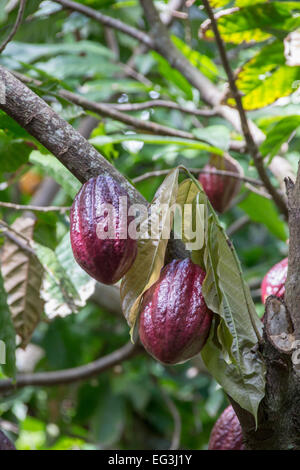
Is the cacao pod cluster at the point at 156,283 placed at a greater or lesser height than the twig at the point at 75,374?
greater

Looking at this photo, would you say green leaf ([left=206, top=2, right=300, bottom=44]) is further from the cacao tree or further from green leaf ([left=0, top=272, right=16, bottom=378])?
green leaf ([left=0, top=272, right=16, bottom=378])

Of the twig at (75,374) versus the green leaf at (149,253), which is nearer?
the green leaf at (149,253)

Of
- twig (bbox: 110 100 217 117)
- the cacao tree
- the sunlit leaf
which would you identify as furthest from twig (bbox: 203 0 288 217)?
the sunlit leaf

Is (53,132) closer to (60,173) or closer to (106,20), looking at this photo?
(60,173)

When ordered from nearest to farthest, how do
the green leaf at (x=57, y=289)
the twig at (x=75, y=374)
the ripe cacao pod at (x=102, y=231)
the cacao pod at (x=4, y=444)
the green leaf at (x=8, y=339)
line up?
1. the ripe cacao pod at (x=102, y=231)
2. the cacao pod at (x=4, y=444)
3. the green leaf at (x=8, y=339)
4. the green leaf at (x=57, y=289)
5. the twig at (x=75, y=374)

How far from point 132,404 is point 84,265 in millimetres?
2220

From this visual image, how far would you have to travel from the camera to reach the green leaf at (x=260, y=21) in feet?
5.21

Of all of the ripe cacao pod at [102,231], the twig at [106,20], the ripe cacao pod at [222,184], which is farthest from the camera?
the twig at [106,20]

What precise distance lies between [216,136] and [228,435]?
77 cm

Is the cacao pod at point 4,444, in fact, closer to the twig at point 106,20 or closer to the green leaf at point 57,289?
the green leaf at point 57,289

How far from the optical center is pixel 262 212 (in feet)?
6.70

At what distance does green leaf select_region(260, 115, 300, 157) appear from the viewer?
148 centimetres

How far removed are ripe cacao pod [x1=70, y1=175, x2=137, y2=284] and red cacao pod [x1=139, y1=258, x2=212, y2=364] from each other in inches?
2.4

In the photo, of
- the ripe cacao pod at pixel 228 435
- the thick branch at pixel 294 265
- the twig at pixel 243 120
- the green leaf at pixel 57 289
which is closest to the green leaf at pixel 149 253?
the thick branch at pixel 294 265
